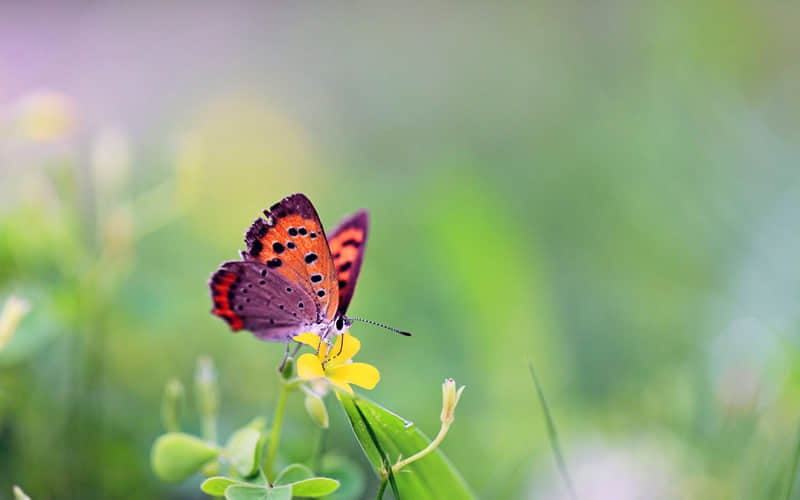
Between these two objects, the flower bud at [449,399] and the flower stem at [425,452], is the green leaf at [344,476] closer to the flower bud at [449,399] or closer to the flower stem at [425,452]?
the flower stem at [425,452]

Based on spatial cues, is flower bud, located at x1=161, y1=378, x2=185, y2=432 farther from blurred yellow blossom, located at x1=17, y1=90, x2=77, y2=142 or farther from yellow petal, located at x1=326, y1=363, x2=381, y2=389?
blurred yellow blossom, located at x1=17, y1=90, x2=77, y2=142

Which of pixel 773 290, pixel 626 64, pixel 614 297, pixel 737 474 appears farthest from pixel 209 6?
pixel 737 474

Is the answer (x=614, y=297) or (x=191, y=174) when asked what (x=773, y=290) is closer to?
(x=614, y=297)

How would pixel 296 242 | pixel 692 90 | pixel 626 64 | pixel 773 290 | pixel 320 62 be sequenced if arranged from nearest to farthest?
pixel 296 242 → pixel 773 290 → pixel 692 90 → pixel 626 64 → pixel 320 62

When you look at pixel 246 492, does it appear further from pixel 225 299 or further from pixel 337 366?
pixel 225 299

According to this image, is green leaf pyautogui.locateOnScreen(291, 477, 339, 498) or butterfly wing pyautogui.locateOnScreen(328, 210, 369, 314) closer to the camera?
green leaf pyautogui.locateOnScreen(291, 477, 339, 498)

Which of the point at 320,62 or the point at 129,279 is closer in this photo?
the point at 129,279

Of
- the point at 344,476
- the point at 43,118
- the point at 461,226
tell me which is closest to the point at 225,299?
the point at 344,476

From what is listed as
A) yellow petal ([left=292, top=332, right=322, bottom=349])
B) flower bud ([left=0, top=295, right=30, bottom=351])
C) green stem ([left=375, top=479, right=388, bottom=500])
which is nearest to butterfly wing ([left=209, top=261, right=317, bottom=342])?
yellow petal ([left=292, top=332, right=322, bottom=349])
